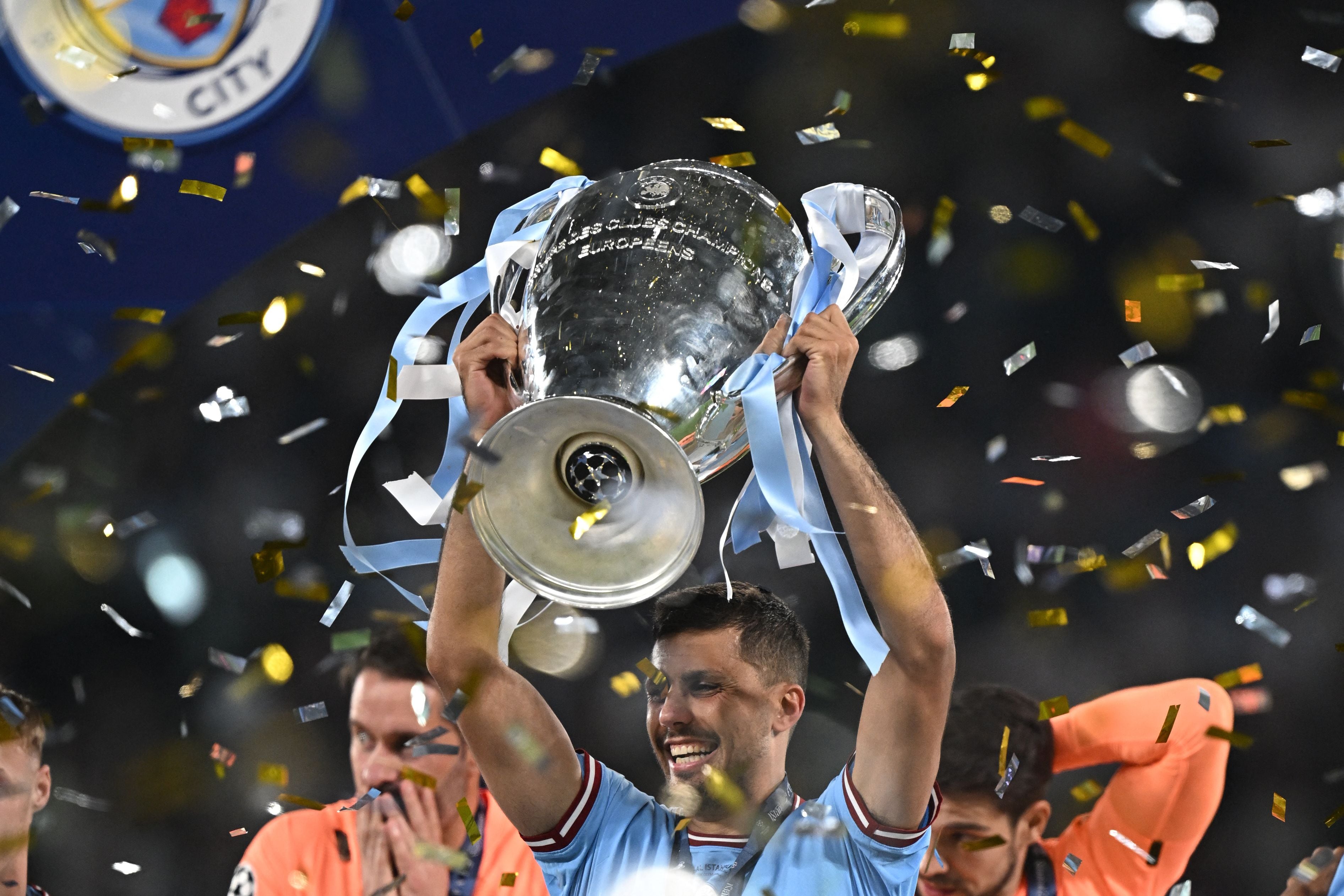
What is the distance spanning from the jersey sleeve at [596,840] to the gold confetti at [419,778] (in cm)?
86

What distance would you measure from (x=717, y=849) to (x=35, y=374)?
6.83 feet

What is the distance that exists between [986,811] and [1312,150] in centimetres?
172

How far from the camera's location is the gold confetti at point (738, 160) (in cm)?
300

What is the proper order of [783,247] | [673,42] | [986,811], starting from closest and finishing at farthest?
1. [783,247]
2. [986,811]
3. [673,42]

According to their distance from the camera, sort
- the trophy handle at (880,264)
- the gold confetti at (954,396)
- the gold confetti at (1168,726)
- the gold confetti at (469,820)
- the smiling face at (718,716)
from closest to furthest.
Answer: the trophy handle at (880,264), the smiling face at (718,716), the gold confetti at (469,820), the gold confetti at (1168,726), the gold confetti at (954,396)

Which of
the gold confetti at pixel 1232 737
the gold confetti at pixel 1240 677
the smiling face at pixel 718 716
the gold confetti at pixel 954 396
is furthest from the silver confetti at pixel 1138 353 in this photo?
the smiling face at pixel 718 716

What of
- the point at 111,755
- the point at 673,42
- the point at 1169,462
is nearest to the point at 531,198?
the point at 673,42

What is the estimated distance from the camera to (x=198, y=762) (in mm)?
3053

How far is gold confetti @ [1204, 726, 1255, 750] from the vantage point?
2502 millimetres

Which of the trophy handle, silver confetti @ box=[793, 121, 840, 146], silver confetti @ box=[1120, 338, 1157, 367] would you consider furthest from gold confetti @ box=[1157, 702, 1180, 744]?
silver confetti @ box=[793, 121, 840, 146]

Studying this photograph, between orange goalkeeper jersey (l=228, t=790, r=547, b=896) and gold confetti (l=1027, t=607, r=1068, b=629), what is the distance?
127 cm

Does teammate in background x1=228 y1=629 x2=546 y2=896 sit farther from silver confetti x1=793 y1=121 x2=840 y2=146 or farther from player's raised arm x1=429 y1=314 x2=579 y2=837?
silver confetti x1=793 y1=121 x2=840 y2=146

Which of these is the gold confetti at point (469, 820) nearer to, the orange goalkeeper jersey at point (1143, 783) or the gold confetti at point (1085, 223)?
the orange goalkeeper jersey at point (1143, 783)

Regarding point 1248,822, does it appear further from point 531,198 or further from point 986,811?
point 531,198
